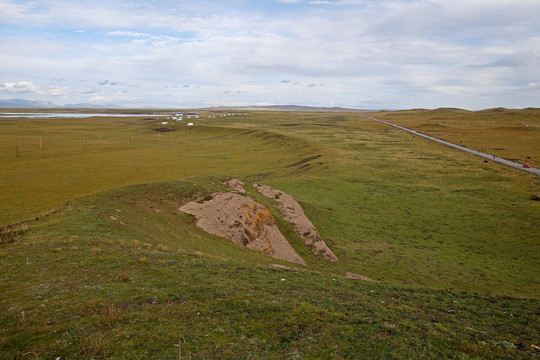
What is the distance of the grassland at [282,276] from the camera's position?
781cm

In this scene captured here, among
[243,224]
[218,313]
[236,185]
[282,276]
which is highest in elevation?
[236,185]

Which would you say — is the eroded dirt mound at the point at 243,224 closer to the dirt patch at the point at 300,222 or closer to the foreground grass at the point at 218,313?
the dirt patch at the point at 300,222

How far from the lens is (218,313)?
30.1 feet

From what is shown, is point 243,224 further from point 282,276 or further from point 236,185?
point 282,276

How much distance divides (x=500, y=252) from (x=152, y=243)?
26.7m

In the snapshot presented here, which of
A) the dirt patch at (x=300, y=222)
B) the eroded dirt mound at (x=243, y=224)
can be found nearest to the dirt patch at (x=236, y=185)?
the dirt patch at (x=300, y=222)

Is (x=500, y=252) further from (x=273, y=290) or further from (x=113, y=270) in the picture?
(x=113, y=270)

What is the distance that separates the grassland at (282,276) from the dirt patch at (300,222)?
39.7 inches

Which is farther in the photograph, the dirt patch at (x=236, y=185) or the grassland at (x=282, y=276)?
the dirt patch at (x=236, y=185)

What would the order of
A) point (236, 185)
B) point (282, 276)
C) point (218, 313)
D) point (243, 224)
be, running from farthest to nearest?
point (236, 185) < point (243, 224) < point (282, 276) < point (218, 313)

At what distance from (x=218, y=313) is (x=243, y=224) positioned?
13.7 m

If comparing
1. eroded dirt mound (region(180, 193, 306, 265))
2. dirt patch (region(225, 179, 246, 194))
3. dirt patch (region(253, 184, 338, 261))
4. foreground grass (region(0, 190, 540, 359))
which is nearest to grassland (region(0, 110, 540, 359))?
foreground grass (region(0, 190, 540, 359))

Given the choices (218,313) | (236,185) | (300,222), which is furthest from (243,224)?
(218,313)

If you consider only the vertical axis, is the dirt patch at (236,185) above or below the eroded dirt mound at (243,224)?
above
